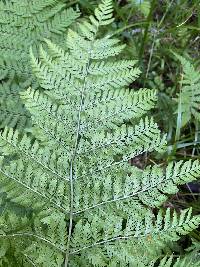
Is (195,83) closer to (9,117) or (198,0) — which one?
(198,0)

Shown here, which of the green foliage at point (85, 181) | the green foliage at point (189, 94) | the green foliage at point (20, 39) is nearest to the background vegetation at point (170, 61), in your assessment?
the green foliage at point (189, 94)

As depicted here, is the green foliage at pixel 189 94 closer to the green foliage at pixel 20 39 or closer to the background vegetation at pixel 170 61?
the background vegetation at pixel 170 61

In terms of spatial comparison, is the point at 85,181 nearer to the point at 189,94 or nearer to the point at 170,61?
the point at 189,94

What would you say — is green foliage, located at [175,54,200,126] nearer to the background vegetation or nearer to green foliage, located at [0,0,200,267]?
the background vegetation

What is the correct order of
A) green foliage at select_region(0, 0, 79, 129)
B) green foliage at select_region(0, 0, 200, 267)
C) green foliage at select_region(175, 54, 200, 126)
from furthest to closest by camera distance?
green foliage at select_region(175, 54, 200, 126) → green foliage at select_region(0, 0, 79, 129) → green foliage at select_region(0, 0, 200, 267)

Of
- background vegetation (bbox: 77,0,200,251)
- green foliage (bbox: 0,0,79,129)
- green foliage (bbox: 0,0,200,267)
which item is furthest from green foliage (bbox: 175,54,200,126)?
green foliage (bbox: 0,0,200,267)

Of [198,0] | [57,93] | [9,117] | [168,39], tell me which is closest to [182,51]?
[168,39]
